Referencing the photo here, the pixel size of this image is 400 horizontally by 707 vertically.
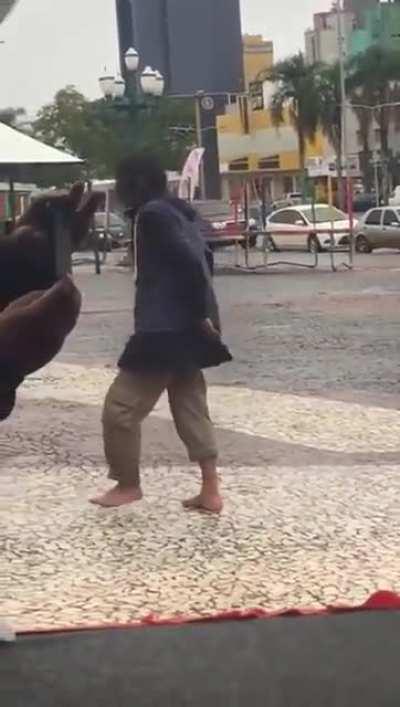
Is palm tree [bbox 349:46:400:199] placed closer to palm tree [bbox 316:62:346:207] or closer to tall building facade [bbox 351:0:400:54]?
palm tree [bbox 316:62:346:207]

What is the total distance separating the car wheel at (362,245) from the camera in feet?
122

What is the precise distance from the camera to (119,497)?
21.1 ft

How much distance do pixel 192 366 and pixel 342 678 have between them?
247cm

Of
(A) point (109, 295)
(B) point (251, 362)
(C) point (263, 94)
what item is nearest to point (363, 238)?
(A) point (109, 295)

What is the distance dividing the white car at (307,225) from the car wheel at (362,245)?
440 mm

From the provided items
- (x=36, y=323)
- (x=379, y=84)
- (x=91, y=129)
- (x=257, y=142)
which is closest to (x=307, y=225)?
(x=91, y=129)

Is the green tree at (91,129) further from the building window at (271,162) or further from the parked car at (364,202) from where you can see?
the building window at (271,162)

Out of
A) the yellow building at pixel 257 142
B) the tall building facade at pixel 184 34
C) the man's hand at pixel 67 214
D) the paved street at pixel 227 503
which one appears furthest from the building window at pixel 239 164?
the man's hand at pixel 67 214

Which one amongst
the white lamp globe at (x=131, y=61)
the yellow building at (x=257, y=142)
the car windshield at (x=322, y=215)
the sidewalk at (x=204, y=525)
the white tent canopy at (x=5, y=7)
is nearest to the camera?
the sidewalk at (x=204, y=525)

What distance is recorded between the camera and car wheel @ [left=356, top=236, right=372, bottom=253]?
37.2 meters

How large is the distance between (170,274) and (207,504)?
1.12 m

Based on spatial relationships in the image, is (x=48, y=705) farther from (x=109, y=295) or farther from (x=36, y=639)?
(x=109, y=295)

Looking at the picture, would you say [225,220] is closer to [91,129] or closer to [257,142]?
[91,129]

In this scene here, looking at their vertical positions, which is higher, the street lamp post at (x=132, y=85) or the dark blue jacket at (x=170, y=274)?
the street lamp post at (x=132, y=85)
